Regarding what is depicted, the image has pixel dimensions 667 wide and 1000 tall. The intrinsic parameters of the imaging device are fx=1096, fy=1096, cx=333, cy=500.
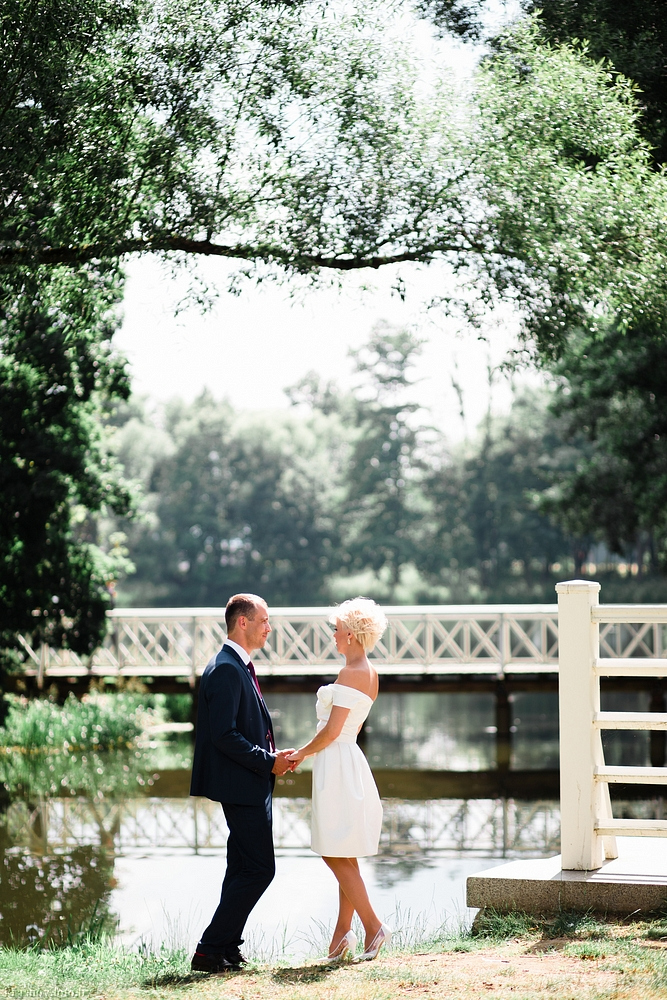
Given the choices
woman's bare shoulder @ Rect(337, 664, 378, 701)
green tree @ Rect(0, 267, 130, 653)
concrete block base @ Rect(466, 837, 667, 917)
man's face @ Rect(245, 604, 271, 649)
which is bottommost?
concrete block base @ Rect(466, 837, 667, 917)

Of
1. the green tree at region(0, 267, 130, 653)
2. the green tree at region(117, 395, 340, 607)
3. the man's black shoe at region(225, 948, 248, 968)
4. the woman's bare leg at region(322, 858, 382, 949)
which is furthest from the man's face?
the green tree at region(117, 395, 340, 607)

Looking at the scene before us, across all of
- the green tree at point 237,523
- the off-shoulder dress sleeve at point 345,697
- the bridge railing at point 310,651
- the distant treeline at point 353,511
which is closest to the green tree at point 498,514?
Result: the distant treeline at point 353,511

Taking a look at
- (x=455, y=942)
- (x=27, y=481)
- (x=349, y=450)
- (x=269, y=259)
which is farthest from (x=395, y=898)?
(x=349, y=450)

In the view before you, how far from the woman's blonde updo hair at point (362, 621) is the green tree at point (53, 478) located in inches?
331

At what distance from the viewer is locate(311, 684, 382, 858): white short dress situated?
5.11 meters

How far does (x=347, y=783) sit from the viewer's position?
515 centimetres

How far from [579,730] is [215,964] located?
6.99 ft

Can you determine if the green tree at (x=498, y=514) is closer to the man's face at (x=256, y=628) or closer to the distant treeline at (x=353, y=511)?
the distant treeline at (x=353, y=511)

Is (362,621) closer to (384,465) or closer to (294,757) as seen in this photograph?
(294,757)

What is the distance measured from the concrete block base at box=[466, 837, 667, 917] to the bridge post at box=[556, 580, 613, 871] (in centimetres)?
14

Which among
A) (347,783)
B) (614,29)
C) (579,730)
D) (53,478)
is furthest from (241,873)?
(53,478)

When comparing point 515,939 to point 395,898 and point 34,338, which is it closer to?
point 395,898

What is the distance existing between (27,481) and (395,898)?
791 centimetres

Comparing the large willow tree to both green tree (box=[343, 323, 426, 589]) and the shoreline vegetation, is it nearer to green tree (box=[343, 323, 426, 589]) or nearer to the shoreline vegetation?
the shoreline vegetation
